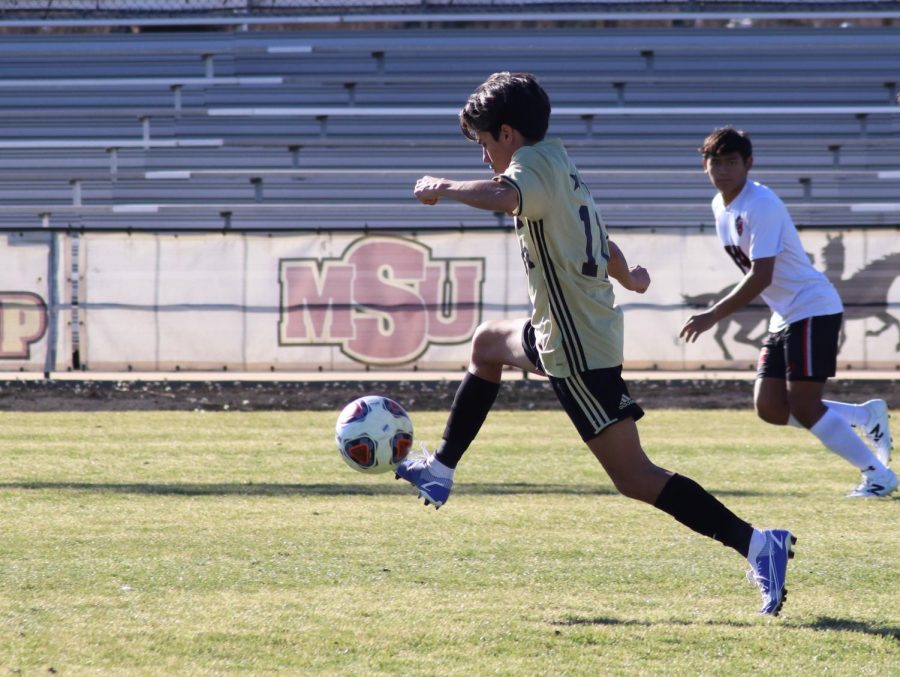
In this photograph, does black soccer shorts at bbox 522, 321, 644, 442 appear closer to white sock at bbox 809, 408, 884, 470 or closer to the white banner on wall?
white sock at bbox 809, 408, 884, 470

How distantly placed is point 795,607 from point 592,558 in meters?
1.06

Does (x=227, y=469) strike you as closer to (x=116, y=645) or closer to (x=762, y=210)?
(x=762, y=210)

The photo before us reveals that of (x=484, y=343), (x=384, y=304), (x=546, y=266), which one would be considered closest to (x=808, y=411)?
(x=484, y=343)

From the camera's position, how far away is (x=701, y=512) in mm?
4309

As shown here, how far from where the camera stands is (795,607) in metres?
4.42

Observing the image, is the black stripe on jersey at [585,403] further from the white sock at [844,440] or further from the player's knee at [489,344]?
the white sock at [844,440]

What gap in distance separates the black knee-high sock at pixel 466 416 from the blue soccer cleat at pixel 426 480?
0.07 metres

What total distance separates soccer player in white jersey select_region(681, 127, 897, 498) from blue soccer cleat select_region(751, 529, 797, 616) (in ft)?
8.40

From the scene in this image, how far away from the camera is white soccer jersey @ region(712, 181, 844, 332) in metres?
6.69

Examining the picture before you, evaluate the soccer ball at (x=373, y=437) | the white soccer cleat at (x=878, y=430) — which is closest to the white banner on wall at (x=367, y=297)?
the white soccer cleat at (x=878, y=430)

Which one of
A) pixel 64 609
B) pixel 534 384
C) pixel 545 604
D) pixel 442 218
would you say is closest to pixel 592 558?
pixel 545 604

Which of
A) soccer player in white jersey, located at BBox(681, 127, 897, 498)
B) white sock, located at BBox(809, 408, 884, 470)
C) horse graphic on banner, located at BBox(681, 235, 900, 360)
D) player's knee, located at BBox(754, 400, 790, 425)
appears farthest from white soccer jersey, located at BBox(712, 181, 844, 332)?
horse graphic on banner, located at BBox(681, 235, 900, 360)

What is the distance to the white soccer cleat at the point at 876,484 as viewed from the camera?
22.8ft

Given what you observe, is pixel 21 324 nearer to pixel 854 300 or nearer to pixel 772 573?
pixel 854 300
